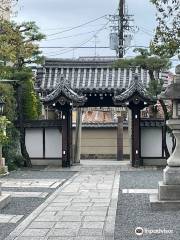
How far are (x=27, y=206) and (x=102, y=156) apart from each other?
2010cm

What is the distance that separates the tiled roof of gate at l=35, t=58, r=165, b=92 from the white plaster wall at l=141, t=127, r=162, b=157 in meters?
3.57

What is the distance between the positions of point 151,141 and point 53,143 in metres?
4.63

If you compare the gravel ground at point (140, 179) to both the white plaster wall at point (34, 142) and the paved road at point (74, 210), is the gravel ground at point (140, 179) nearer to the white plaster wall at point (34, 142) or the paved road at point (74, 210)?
the paved road at point (74, 210)

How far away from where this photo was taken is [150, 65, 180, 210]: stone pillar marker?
414 inches

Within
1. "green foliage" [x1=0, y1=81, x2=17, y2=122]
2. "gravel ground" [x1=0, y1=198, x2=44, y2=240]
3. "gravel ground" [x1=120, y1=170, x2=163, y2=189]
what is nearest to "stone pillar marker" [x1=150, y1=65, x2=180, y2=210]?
"gravel ground" [x1=0, y1=198, x2=44, y2=240]

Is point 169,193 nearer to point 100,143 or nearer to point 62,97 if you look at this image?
point 62,97

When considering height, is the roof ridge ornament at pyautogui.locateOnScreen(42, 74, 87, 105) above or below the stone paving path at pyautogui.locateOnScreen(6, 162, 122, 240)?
above

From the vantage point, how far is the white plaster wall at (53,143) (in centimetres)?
2428

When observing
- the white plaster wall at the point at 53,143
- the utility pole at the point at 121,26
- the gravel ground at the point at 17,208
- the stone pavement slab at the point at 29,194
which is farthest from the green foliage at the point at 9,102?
the utility pole at the point at 121,26

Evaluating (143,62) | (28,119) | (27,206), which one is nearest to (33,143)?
(28,119)

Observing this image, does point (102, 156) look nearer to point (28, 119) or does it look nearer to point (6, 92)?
point (28, 119)

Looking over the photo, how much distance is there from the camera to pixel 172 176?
35.6ft

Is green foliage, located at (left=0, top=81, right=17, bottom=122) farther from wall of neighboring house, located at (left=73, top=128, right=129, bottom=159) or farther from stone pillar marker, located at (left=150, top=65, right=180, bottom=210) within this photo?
Answer: stone pillar marker, located at (left=150, top=65, right=180, bottom=210)

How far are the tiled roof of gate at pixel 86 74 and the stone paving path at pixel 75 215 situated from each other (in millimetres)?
11087
